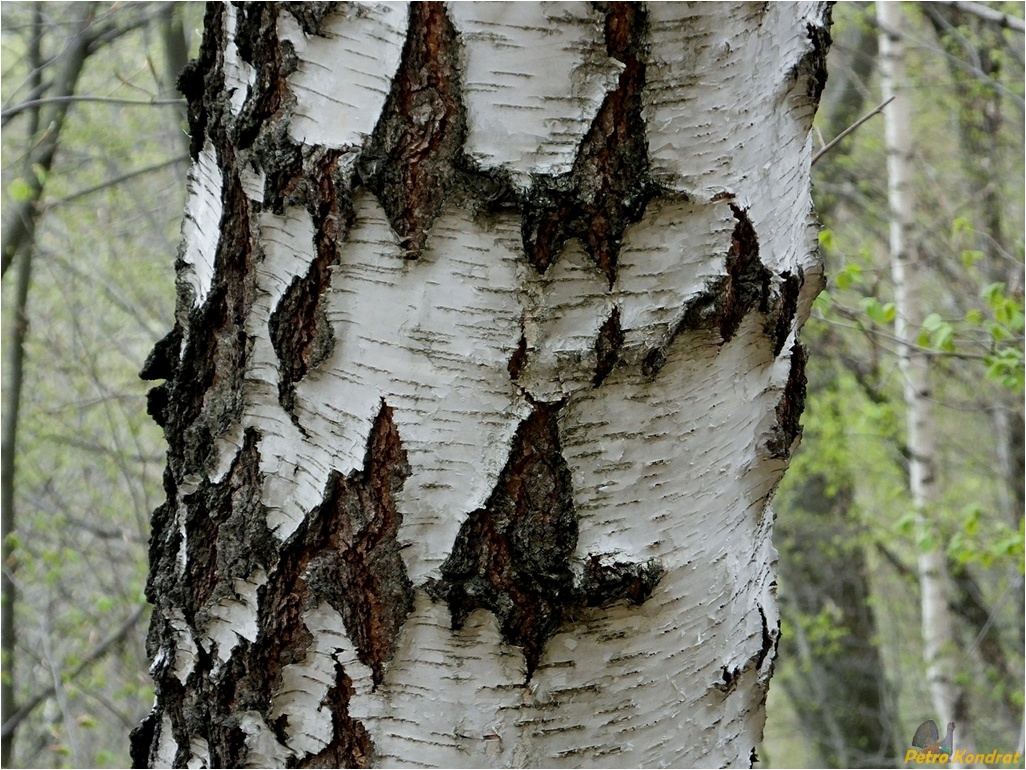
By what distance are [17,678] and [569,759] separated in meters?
4.56

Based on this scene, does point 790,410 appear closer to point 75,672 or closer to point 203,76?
point 203,76

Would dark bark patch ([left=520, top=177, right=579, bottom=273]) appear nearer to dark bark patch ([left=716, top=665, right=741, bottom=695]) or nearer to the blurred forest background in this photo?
dark bark patch ([left=716, top=665, right=741, bottom=695])

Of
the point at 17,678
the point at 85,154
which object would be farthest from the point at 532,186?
the point at 17,678

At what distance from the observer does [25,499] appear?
388 centimetres

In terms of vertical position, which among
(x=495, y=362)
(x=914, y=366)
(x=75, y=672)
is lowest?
(x=495, y=362)

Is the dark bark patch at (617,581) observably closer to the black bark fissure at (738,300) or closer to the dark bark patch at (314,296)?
the black bark fissure at (738,300)

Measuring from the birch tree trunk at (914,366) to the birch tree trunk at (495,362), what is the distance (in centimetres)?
307

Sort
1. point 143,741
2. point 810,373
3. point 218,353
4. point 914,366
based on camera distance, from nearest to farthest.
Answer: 1. point 218,353
2. point 143,741
3. point 914,366
4. point 810,373

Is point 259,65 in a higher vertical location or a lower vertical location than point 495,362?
higher

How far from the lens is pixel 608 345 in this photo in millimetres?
603

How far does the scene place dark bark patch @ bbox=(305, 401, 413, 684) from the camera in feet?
2.02

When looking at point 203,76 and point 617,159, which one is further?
point 203,76

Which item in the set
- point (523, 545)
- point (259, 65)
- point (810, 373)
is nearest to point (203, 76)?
point (259, 65)

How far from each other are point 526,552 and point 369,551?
112 mm
